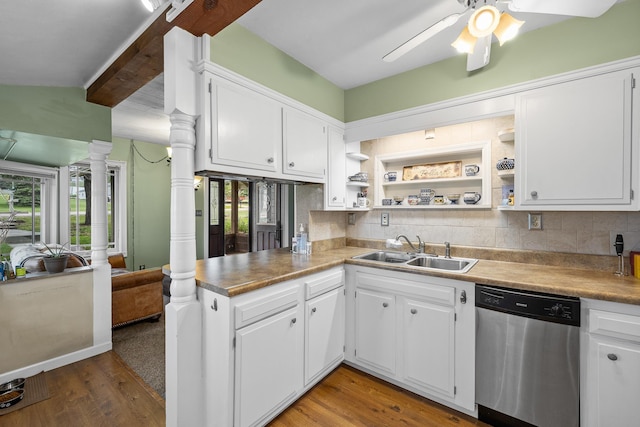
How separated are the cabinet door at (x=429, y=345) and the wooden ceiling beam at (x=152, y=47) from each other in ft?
7.14

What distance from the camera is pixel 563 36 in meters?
1.99

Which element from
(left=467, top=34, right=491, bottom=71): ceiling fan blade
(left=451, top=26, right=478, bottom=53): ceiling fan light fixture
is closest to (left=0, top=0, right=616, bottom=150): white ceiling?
(left=467, top=34, right=491, bottom=71): ceiling fan blade

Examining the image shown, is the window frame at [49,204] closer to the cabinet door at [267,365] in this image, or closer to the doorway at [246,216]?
the doorway at [246,216]

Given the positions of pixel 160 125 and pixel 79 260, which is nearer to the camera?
pixel 79 260

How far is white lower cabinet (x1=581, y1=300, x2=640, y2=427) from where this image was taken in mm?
1442

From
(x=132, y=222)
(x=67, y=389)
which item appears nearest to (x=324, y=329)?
(x=67, y=389)

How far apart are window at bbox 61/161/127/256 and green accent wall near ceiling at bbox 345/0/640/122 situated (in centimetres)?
448

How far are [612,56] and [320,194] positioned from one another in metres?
2.27

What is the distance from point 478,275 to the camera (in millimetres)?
1886

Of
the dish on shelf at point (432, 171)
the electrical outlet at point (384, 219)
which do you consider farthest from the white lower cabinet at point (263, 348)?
the dish on shelf at point (432, 171)

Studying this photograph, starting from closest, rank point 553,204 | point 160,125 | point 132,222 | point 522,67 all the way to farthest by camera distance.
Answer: point 553,204 < point 522,67 < point 160,125 < point 132,222

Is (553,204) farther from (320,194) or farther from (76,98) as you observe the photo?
(76,98)

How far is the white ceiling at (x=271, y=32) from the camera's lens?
1674 mm

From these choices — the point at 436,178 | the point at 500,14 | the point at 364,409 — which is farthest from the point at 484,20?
the point at 364,409
